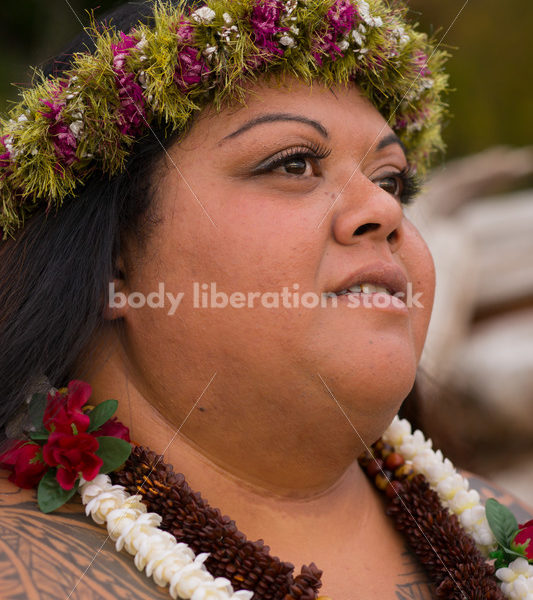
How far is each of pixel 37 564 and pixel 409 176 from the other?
192 centimetres

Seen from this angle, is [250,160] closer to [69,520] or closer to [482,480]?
[69,520]

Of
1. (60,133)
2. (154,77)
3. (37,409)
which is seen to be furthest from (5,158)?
(37,409)

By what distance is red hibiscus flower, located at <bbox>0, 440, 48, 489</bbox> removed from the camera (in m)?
2.22

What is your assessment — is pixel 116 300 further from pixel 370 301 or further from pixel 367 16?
pixel 367 16

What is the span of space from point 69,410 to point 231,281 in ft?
2.02

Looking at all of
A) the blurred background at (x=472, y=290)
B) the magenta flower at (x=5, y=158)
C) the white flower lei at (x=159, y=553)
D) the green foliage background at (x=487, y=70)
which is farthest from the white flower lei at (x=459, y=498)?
the green foliage background at (x=487, y=70)

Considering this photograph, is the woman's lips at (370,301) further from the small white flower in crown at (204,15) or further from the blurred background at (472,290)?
the blurred background at (472,290)

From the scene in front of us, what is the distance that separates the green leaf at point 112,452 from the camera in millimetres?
2242

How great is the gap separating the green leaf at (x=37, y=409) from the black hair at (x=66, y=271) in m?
0.03

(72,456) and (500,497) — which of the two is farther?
(500,497)

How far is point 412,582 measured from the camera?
8.18ft

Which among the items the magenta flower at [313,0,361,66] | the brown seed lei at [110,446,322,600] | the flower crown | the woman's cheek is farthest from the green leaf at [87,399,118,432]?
the magenta flower at [313,0,361,66]

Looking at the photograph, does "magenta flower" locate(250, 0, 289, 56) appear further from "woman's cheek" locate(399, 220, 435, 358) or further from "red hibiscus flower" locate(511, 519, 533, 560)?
"red hibiscus flower" locate(511, 519, 533, 560)

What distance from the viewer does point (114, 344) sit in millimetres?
2529
